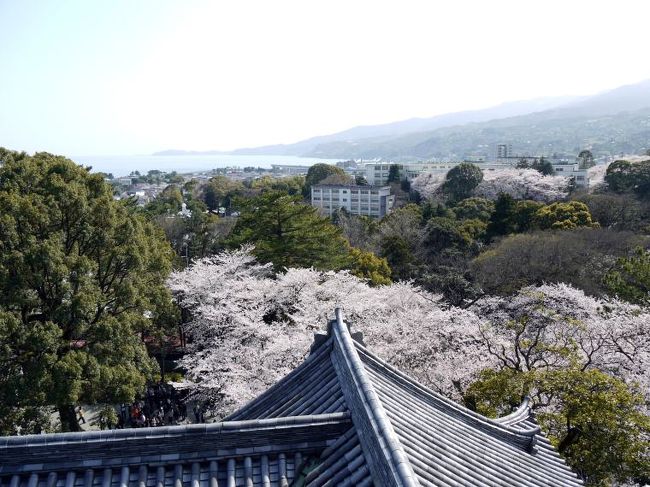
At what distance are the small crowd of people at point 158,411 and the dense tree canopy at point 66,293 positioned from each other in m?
2.43

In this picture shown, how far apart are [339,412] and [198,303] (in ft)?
58.0

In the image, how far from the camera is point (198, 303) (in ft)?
72.3

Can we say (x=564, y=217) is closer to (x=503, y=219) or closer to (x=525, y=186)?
(x=503, y=219)

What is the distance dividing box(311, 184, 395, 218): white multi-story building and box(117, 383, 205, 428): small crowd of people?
4888 cm

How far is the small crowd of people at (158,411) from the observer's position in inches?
693

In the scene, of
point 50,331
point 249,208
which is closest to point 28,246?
point 50,331

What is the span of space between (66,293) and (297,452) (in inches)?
443

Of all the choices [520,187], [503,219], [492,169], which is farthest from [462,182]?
[503,219]

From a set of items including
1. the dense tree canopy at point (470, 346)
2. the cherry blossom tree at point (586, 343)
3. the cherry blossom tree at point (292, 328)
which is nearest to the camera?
the dense tree canopy at point (470, 346)

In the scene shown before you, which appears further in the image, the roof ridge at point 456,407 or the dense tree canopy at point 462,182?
the dense tree canopy at point 462,182

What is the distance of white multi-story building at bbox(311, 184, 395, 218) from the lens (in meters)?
67.9

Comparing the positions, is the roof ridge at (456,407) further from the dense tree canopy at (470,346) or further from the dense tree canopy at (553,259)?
the dense tree canopy at (553,259)

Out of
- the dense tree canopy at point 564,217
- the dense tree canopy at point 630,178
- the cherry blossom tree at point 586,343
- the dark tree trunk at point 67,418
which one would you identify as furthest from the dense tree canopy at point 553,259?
the dark tree trunk at point 67,418

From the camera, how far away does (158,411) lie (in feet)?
60.0
